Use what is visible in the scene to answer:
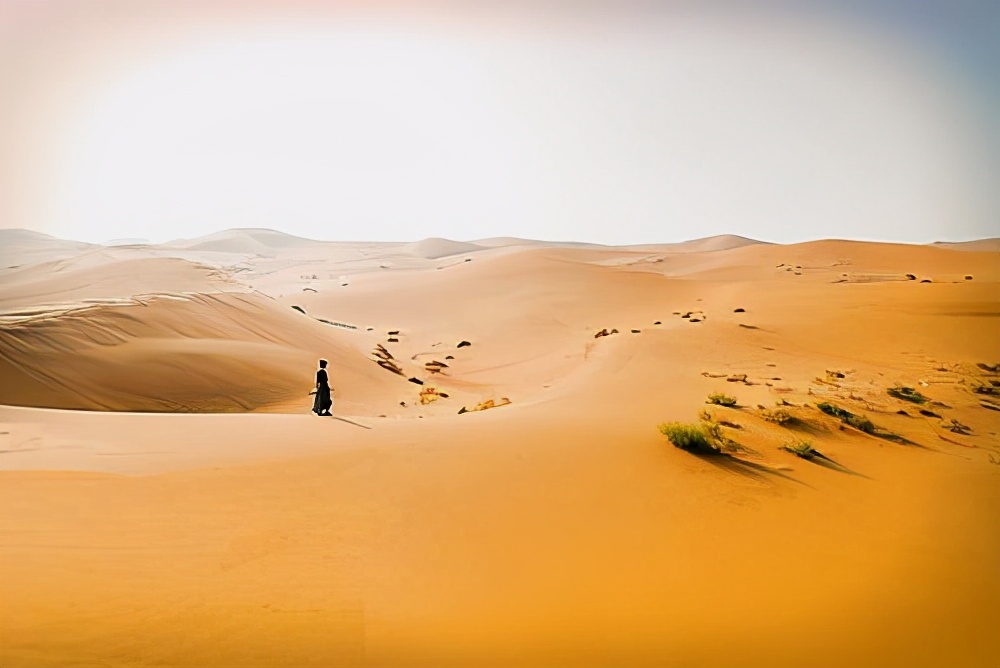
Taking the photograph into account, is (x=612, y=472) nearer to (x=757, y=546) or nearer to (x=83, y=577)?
(x=757, y=546)

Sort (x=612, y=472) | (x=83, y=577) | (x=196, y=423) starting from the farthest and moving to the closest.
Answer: (x=196, y=423)
(x=612, y=472)
(x=83, y=577)

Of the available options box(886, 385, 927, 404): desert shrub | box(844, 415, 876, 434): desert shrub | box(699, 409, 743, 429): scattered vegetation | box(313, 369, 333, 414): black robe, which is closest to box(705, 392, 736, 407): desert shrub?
box(699, 409, 743, 429): scattered vegetation

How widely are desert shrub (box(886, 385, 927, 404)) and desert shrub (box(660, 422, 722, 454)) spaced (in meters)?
4.44

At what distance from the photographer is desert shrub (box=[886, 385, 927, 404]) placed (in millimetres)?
8617

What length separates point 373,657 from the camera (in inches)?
103

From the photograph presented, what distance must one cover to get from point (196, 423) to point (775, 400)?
7.56 m

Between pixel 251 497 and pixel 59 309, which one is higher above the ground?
pixel 59 309

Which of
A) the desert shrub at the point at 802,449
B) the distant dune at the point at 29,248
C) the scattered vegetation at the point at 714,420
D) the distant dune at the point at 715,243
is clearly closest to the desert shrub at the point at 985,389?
the scattered vegetation at the point at 714,420

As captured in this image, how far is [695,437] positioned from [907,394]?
198 inches

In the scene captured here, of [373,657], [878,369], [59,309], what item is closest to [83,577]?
[373,657]

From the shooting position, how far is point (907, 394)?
874 centimetres

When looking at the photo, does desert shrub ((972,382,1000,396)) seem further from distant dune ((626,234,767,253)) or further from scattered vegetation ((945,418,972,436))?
distant dune ((626,234,767,253))

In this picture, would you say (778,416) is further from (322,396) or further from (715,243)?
(715,243)

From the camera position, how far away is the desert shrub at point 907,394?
28.3ft
